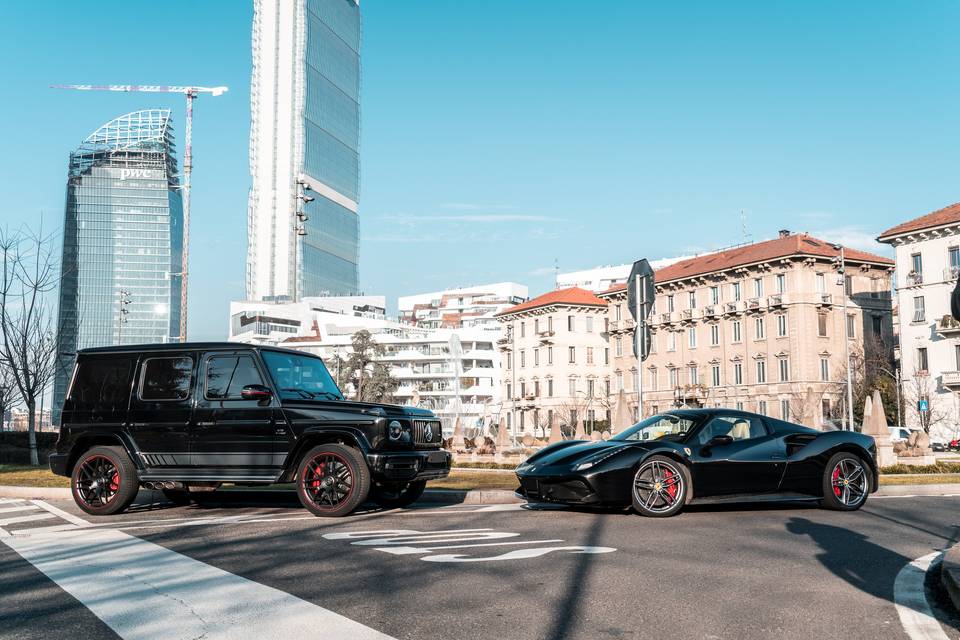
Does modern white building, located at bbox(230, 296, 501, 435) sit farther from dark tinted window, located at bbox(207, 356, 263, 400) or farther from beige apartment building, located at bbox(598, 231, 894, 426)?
dark tinted window, located at bbox(207, 356, 263, 400)

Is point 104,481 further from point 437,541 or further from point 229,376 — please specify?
point 437,541

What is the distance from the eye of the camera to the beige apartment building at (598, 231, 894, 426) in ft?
213

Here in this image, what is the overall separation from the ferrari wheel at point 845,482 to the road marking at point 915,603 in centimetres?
351

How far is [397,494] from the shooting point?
11539 millimetres

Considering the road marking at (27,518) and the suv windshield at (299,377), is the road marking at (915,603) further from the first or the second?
the road marking at (27,518)

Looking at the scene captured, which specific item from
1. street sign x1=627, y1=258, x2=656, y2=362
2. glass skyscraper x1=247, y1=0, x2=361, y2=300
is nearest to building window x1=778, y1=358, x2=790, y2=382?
street sign x1=627, y1=258, x2=656, y2=362

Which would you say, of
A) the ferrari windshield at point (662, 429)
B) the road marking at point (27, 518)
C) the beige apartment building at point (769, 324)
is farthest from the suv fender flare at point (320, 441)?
the beige apartment building at point (769, 324)

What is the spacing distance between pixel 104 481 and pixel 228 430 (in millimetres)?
1866

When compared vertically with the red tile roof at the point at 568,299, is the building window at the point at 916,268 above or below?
below

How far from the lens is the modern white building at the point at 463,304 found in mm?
151250

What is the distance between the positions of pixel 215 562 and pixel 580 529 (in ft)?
12.0

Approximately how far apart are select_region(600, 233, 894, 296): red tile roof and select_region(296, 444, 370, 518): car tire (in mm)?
60083

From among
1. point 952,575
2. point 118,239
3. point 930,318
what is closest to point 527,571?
point 952,575

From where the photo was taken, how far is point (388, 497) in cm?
1151
